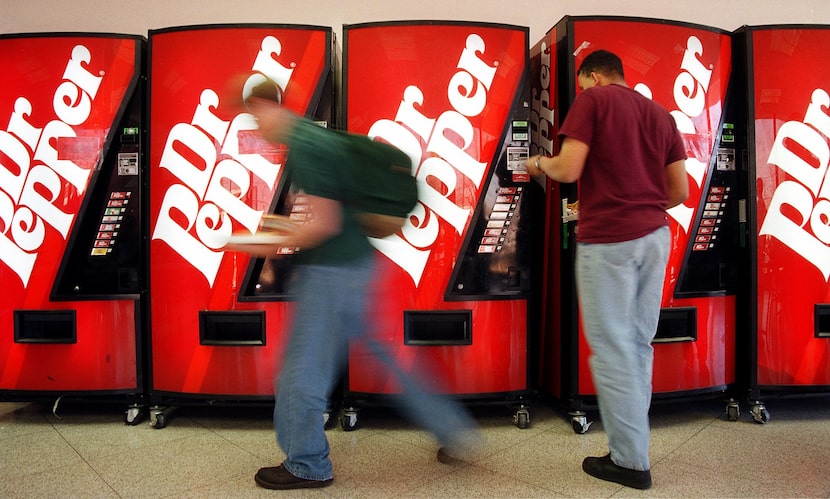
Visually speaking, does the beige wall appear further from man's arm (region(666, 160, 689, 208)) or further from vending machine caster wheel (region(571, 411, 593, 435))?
vending machine caster wheel (region(571, 411, 593, 435))

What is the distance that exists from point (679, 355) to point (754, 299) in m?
0.41

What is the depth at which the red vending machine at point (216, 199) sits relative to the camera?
2.28 meters

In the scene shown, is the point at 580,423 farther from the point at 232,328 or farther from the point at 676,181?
the point at 232,328

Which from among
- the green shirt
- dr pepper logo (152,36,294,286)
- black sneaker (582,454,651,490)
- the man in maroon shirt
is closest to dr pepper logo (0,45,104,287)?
dr pepper logo (152,36,294,286)

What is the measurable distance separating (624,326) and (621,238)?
265 mm

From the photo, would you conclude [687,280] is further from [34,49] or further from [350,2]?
[34,49]

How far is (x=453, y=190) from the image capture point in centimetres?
228

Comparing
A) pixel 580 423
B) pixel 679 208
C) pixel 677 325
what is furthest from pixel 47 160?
pixel 677 325

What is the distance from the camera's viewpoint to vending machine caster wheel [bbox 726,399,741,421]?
7.82ft

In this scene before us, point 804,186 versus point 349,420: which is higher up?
point 804,186

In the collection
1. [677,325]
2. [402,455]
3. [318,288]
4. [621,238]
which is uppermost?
[621,238]

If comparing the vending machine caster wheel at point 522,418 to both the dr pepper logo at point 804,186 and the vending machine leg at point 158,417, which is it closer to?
the dr pepper logo at point 804,186

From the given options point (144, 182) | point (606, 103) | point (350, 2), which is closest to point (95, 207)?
point (144, 182)

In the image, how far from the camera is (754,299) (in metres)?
2.39
